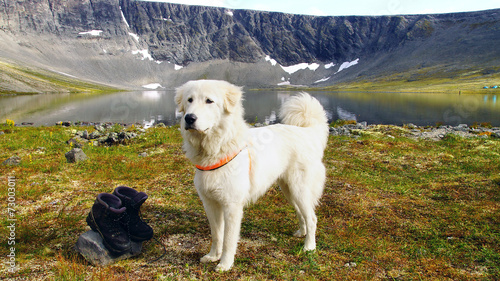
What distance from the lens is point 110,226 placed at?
455 cm

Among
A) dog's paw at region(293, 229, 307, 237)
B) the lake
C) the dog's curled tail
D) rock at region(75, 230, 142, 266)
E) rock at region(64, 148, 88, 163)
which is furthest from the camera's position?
the lake

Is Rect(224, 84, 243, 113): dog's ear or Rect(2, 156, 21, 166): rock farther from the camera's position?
Rect(2, 156, 21, 166): rock

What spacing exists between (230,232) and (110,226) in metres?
2.05

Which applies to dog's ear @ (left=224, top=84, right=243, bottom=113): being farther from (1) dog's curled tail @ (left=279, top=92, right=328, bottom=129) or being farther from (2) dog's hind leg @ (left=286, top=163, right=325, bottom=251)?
(1) dog's curled tail @ (left=279, top=92, right=328, bottom=129)

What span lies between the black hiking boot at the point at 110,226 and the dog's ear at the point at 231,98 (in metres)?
2.52

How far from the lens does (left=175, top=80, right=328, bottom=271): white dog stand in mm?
4125

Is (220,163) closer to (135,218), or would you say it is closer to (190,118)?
(190,118)

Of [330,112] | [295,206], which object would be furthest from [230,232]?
[330,112]

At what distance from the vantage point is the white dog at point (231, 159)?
4.12 meters

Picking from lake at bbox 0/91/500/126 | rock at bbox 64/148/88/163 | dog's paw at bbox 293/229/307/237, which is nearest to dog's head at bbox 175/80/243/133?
dog's paw at bbox 293/229/307/237

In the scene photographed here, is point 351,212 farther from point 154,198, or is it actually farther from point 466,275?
point 154,198

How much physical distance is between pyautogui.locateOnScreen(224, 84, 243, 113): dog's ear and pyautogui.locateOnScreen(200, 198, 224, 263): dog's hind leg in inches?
61.3

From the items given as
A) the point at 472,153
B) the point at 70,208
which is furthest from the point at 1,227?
the point at 472,153

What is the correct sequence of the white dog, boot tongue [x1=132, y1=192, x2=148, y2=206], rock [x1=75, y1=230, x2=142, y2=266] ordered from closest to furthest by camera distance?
the white dog
rock [x1=75, y1=230, x2=142, y2=266]
boot tongue [x1=132, y1=192, x2=148, y2=206]
